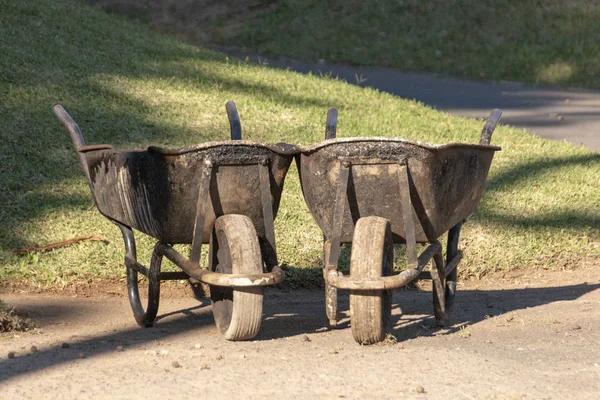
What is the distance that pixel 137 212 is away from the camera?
14.9 feet

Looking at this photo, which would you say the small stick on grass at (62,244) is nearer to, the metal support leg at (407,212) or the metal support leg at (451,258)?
the metal support leg at (451,258)

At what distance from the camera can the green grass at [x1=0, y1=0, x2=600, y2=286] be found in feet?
21.8

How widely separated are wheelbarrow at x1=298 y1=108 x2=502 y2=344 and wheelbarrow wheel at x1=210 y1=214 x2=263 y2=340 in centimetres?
34

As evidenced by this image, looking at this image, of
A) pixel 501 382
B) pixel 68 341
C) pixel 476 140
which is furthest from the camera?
pixel 476 140

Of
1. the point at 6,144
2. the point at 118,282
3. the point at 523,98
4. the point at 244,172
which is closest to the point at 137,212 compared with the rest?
the point at 244,172

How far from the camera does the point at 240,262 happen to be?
4.22m

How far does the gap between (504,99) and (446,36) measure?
402cm

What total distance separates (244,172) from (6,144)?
4148 millimetres

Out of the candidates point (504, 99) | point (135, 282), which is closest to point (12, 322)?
point (135, 282)

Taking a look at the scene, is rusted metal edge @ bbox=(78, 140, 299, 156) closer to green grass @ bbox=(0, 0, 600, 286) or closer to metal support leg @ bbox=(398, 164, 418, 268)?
metal support leg @ bbox=(398, 164, 418, 268)

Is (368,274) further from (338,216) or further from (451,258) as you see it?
(451,258)

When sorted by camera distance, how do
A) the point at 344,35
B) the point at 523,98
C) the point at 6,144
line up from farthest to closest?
the point at 344,35 < the point at 523,98 < the point at 6,144

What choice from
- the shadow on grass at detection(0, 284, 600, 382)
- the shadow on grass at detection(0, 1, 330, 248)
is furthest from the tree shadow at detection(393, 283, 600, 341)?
the shadow on grass at detection(0, 1, 330, 248)

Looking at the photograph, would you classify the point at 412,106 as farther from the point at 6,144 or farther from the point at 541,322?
the point at 541,322
